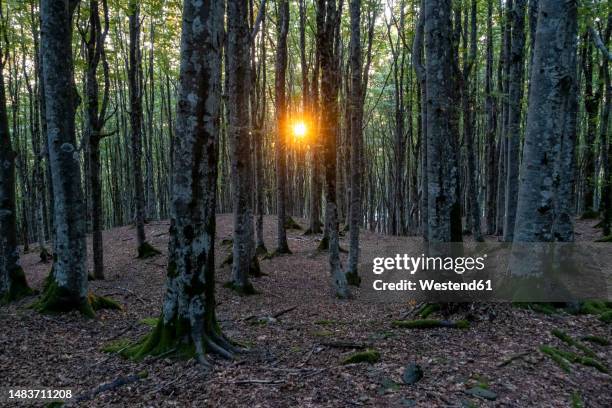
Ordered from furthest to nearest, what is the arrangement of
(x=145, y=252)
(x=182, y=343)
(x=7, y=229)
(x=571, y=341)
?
(x=145, y=252) < (x=7, y=229) < (x=571, y=341) < (x=182, y=343)

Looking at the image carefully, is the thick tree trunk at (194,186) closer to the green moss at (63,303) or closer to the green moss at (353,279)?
the green moss at (63,303)

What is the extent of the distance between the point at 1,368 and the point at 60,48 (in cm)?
568

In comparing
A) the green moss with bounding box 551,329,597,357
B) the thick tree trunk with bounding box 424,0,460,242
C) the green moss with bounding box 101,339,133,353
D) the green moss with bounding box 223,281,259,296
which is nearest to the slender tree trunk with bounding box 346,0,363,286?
the green moss with bounding box 223,281,259,296

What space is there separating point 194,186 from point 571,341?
5.54 metres

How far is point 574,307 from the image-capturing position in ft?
21.3

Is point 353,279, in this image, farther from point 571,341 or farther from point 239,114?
point 571,341

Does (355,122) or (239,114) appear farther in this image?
(355,122)

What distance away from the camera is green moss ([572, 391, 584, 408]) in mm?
4242

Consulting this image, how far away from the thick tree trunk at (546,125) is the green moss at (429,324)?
1438 millimetres

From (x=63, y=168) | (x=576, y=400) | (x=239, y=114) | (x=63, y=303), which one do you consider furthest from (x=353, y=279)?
(x=63, y=168)

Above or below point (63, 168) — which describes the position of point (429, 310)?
below

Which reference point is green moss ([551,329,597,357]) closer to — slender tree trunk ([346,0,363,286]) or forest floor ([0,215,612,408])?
forest floor ([0,215,612,408])

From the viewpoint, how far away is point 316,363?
518cm

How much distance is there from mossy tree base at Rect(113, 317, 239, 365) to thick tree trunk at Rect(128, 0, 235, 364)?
0.01 meters
